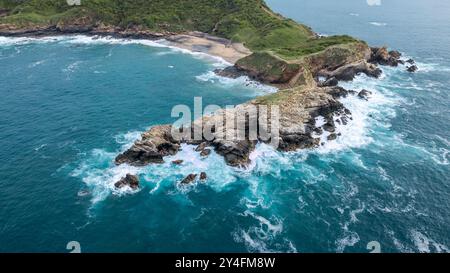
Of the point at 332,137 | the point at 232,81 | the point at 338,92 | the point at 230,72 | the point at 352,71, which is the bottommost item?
the point at 332,137

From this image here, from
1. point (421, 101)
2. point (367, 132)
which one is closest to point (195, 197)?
point (367, 132)

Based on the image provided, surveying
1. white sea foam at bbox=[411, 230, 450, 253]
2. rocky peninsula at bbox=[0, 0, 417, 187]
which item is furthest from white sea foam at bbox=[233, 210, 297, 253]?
white sea foam at bbox=[411, 230, 450, 253]

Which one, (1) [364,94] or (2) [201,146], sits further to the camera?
(1) [364,94]

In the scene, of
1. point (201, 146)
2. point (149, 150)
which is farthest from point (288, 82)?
point (149, 150)

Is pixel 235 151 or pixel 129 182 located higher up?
pixel 235 151

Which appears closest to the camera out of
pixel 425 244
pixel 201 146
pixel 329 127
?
pixel 425 244

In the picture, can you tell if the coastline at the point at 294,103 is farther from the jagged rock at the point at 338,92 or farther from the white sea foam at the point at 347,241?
the white sea foam at the point at 347,241

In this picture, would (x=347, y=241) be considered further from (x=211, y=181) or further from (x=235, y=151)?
(x=235, y=151)

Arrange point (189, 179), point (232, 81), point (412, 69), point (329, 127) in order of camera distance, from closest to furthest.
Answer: point (189, 179)
point (329, 127)
point (232, 81)
point (412, 69)
